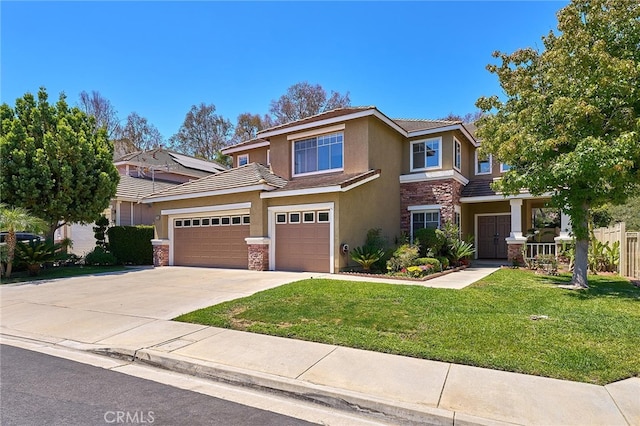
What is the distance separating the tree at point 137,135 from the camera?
37.2 metres

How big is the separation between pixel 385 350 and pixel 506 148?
7304 mm

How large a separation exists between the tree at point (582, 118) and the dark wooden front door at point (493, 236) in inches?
349

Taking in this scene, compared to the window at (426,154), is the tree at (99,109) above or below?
above

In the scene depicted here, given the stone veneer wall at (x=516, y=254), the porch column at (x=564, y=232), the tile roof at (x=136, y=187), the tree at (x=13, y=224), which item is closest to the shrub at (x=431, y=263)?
the stone veneer wall at (x=516, y=254)

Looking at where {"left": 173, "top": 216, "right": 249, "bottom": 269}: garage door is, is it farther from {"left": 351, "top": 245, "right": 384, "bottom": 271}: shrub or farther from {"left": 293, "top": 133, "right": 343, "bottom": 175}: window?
{"left": 351, "top": 245, "right": 384, "bottom": 271}: shrub

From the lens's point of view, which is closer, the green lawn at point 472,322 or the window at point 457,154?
the green lawn at point 472,322

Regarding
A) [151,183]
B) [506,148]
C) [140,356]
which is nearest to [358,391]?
[140,356]

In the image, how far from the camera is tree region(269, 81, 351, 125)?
3531 cm

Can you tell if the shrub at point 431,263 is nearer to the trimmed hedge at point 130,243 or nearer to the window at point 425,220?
the window at point 425,220

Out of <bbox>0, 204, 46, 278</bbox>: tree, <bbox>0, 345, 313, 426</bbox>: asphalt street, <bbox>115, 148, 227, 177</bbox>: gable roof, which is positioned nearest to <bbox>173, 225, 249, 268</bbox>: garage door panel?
<bbox>0, 204, 46, 278</bbox>: tree

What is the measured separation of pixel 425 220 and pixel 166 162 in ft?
68.8

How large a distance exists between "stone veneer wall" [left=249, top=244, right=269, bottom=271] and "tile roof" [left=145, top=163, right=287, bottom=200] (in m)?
2.49

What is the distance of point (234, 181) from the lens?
16.7 metres
